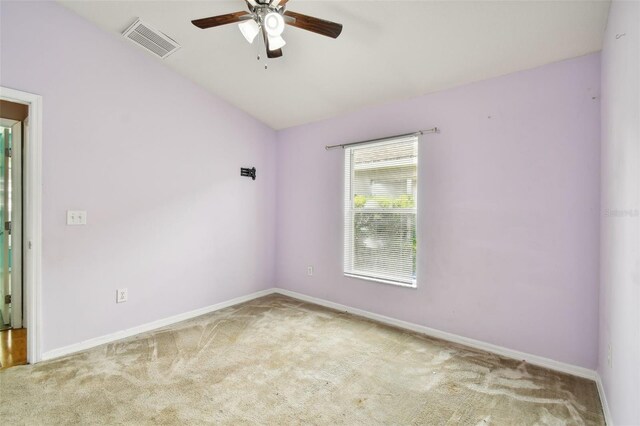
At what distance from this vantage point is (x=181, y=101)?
3355 mm

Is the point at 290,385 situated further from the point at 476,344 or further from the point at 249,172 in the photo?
the point at 249,172

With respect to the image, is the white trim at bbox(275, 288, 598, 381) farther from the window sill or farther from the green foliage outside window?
the green foliage outside window

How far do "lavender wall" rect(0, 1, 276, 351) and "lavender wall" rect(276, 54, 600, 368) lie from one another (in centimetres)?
182

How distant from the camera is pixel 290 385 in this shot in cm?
212

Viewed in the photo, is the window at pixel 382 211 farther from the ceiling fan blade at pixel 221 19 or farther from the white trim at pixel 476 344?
the ceiling fan blade at pixel 221 19

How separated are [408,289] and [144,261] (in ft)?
8.96

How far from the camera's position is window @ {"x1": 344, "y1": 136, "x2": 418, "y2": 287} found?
317cm

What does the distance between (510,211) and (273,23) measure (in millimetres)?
2311

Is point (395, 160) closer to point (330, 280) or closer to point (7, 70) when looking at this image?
point (330, 280)

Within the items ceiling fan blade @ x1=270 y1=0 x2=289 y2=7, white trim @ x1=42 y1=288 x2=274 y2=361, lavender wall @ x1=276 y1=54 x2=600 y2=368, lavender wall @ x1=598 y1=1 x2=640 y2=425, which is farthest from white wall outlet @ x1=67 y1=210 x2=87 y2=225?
lavender wall @ x1=598 y1=1 x2=640 y2=425

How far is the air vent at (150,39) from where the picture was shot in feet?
8.74

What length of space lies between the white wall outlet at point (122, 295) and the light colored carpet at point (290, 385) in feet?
1.30

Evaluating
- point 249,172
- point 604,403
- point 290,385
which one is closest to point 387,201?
point 249,172

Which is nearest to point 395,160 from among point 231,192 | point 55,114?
point 231,192
